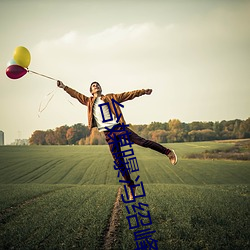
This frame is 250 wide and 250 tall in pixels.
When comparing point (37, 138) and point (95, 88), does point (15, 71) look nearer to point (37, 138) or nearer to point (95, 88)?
point (95, 88)

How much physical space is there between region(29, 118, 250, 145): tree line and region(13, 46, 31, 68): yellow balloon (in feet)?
160

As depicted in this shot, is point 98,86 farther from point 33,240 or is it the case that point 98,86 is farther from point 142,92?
point 33,240

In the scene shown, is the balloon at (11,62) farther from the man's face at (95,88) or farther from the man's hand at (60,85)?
the man's face at (95,88)

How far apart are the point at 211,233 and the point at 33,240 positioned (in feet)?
17.7

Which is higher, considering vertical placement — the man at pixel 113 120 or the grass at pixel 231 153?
the man at pixel 113 120

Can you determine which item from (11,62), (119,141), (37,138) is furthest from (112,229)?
(37,138)

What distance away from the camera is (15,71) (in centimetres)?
675

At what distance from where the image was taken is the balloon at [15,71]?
6.72 m

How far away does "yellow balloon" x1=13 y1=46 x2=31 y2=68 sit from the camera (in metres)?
6.73

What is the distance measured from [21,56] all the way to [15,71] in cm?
40

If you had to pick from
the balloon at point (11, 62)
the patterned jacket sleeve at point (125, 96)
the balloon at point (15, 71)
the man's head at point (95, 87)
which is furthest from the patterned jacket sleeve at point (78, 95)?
the balloon at point (11, 62)

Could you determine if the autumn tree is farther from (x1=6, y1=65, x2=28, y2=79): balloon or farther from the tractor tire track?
(x1=6, y1=65, x2=28, y2=79): balloon

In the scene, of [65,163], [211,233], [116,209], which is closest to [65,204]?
[116,209]

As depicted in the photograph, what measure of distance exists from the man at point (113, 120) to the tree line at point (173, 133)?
49.2 meters
